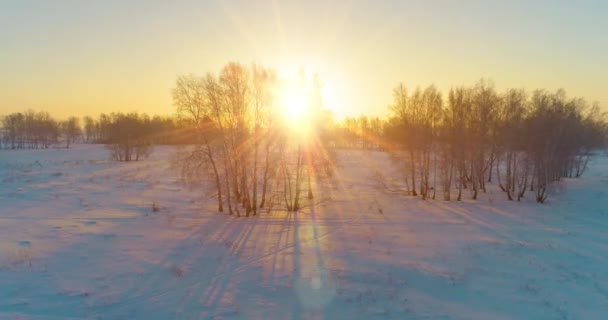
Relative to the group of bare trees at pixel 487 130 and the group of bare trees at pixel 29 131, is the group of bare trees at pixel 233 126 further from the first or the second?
the group of bare trees at pixel 29 131

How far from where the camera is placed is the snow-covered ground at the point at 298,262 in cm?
1024

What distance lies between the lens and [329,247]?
16469mm

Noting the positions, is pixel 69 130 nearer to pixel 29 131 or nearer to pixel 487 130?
pixel 29 131

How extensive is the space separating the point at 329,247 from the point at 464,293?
658 centimetres

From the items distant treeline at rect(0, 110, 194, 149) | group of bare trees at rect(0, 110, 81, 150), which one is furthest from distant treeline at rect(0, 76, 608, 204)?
group of bare trees at rect(0, 110, 81, 150)

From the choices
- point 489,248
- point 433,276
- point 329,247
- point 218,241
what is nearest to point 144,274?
point 218,241

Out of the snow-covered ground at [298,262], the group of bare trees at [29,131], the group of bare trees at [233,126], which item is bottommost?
the snow-covered ground at [298,262]

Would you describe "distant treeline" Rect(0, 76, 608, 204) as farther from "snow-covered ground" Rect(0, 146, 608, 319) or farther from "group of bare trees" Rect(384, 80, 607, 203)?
"snow-covered ground" Rect(0, 146, 608, 319)

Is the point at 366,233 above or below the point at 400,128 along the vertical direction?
below

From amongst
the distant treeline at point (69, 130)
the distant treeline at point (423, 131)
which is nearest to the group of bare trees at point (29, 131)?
the distant treeline at point (69, 130)

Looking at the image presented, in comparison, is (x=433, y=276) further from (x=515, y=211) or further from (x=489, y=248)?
(x=515, y=211)

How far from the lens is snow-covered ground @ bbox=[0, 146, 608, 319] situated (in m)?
10.2

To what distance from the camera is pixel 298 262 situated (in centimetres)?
1426

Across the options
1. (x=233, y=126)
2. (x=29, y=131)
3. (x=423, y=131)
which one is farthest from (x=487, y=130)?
(x=29, y=131)
